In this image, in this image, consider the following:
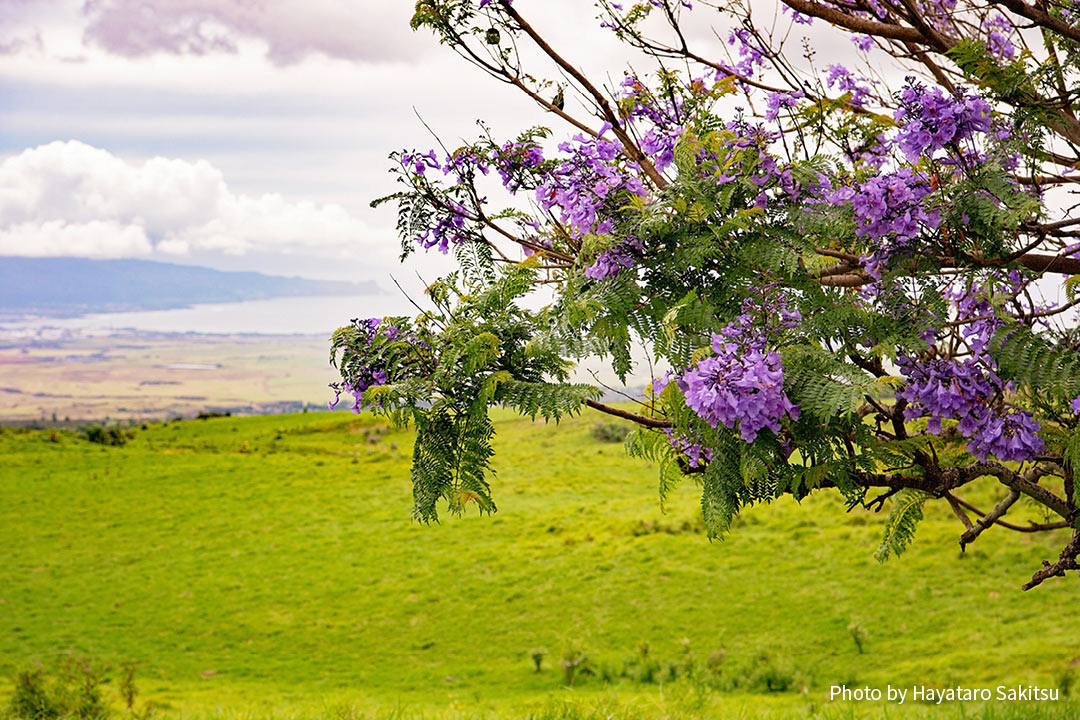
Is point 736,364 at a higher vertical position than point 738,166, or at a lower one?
lower

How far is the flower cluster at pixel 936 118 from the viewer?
314 centimetres

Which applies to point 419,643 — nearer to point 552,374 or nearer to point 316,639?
point 316,639

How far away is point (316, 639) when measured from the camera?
502 inches

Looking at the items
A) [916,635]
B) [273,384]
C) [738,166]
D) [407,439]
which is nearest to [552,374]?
[738,166]

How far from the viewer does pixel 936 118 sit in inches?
124

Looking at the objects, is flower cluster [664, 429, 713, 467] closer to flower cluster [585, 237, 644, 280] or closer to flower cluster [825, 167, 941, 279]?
flower cluster [585, 237, 644, 280]

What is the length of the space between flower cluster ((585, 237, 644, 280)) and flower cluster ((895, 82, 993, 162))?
3.85ft

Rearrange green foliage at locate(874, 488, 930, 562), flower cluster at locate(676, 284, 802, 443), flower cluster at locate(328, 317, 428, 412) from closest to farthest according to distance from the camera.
→ flower cluster at locate(676, 284, 802, 443) < flower cluster at locate(328, 317, 428, 412) < green foliage at locate(874, 488, 930, 562)

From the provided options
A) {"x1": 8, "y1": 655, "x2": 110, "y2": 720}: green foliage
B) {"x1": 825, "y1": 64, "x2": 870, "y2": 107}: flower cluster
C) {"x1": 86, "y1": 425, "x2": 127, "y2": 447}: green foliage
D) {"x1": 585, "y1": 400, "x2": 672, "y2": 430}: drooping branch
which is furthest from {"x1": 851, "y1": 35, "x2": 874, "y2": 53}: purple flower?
{"x1": 86, "y1": 425, "x2": 127, "y2": 447}: green foliage

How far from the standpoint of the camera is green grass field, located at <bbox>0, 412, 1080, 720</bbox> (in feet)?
30.2

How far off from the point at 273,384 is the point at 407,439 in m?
112

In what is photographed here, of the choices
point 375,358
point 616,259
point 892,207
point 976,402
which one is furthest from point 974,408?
point 375,358

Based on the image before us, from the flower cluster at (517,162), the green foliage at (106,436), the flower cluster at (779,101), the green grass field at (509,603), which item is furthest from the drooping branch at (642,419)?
the green foliage at (106,436)

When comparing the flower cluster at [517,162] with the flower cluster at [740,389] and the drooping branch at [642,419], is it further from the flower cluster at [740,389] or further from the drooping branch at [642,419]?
the flower cluster at [740,389]
